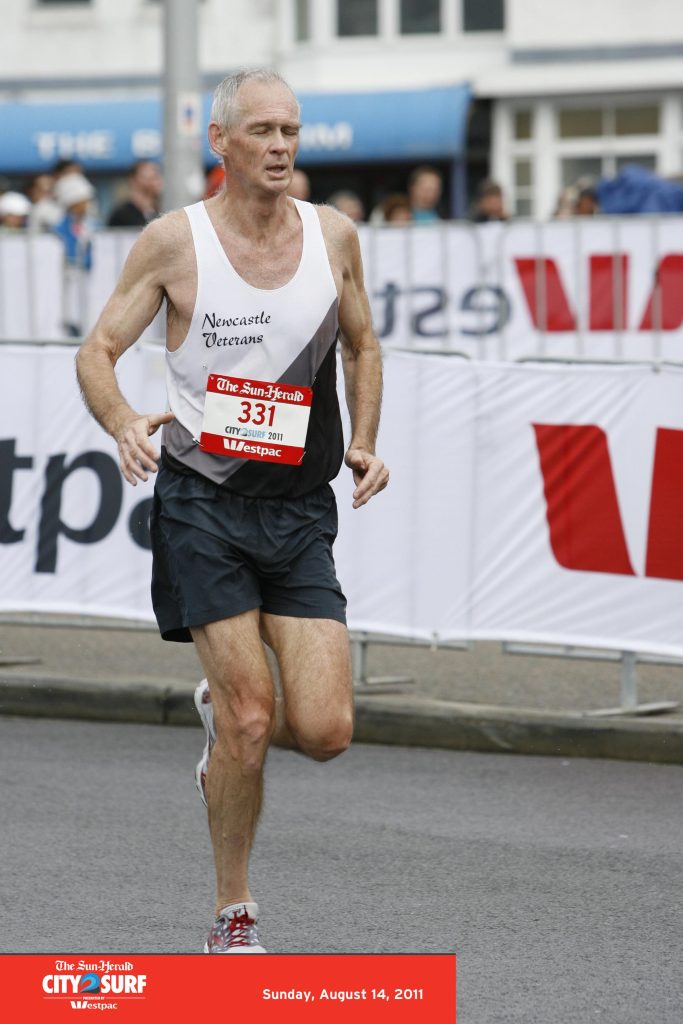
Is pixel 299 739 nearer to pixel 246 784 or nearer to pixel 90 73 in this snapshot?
pixel 246 784

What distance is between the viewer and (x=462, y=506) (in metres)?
8.16

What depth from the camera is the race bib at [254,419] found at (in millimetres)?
4836

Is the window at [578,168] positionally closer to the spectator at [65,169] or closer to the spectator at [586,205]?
the spectator at [586,205]

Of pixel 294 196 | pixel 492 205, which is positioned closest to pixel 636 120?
pixel 492 205

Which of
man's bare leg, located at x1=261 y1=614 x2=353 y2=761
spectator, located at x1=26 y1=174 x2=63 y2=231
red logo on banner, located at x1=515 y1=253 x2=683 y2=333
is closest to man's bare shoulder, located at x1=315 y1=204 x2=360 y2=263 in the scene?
man's bare leg, located at x1=261 y1=614 x2=353 y2=761

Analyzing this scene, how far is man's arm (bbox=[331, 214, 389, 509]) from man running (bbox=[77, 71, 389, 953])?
0.07m

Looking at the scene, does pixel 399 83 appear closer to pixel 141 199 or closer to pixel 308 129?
pixel 308 129

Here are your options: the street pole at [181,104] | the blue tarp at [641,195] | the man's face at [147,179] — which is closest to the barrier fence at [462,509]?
the street pole at [181,104]

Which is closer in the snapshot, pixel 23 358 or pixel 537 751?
pixel 537 751

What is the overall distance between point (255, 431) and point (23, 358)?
4116 mm

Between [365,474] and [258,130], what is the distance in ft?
2.83

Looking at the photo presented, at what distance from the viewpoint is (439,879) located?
19.1ft

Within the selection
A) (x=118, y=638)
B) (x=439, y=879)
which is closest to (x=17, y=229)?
(x=118, y=638)

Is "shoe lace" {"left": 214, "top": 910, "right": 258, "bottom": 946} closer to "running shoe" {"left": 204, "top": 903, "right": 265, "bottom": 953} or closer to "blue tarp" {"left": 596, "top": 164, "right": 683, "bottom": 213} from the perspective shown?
"running shoe" {"left": 204, "top": 903, "right": 265, "bottom": 953}
